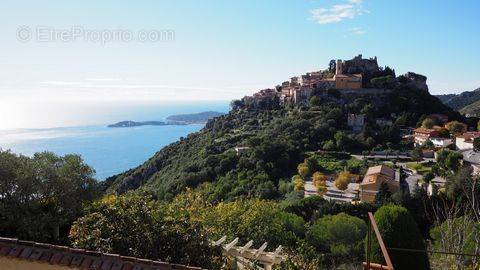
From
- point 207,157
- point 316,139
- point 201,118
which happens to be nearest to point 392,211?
point 207,157

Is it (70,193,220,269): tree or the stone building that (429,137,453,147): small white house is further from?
(70,193,220,269): tree

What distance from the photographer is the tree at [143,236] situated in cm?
766

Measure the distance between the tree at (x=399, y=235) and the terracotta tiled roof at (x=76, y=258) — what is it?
23.1 ft

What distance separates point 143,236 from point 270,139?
132ft

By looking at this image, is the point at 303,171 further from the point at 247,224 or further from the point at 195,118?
the point at 195,118

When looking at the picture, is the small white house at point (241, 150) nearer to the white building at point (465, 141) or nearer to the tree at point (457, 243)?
the white building at point (465, 141)

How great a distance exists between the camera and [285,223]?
1830 cm

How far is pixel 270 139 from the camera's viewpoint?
4762 centimetres

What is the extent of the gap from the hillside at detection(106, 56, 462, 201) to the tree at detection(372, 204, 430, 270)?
69.2 ft

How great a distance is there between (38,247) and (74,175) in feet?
22.6

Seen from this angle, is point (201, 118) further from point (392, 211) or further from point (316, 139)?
point (392, 211)

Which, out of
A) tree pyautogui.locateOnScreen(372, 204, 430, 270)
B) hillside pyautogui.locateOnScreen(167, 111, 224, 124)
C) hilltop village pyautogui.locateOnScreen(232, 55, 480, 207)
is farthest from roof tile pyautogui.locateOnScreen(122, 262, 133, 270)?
hillside pyautogui.locateOnScreen(167, 111, 224, 124)

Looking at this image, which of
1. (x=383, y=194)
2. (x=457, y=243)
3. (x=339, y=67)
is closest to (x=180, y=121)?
(x=339, y=67)

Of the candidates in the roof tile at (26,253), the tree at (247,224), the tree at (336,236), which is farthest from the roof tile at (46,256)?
the tree at (336,236)
